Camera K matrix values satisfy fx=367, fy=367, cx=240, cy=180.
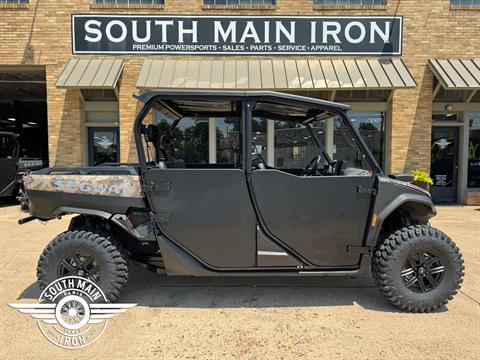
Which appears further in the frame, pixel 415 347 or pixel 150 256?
pixel 150 256

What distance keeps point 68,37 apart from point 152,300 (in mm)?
8647

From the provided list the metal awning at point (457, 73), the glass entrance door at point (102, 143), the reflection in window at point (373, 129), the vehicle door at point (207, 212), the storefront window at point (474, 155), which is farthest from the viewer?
the storefront window at point (474, 155)

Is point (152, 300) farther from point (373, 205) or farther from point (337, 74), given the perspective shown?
point (337, 74)

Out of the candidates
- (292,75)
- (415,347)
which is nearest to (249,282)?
(415,347)

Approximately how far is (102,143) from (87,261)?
7658mm

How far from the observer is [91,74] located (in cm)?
921

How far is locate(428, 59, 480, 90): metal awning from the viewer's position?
890 centimetres

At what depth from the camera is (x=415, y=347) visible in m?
2.86

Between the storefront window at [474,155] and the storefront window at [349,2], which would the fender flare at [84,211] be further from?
the storefront window at [474,155]

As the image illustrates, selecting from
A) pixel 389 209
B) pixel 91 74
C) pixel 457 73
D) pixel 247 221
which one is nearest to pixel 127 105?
pixel 91 74

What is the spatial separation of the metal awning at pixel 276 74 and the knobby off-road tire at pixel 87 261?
6033 millimetres

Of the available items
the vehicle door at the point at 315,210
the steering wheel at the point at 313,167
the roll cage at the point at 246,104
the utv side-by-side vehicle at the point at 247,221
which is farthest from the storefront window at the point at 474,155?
the vehicle door at the point at 315,210

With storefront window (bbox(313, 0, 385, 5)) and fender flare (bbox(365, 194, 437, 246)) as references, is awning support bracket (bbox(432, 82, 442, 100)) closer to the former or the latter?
storefront window (bbox(313, 0, 385, 5))

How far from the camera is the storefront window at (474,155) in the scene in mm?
10555
